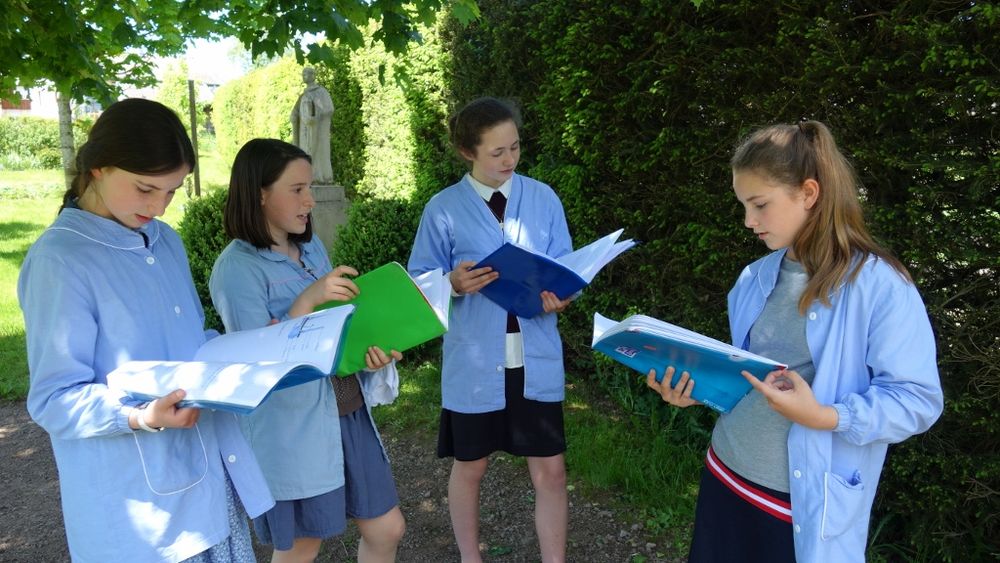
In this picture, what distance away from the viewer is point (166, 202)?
1871 millimetres

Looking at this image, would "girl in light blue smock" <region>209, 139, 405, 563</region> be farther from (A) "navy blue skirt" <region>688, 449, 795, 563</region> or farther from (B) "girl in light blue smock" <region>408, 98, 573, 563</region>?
(A) "navy blue skirt" <region>688, 449, 795, 563</region>

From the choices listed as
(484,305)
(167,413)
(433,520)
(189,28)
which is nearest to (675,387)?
(484,305)

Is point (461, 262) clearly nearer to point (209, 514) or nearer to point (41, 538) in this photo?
point (209, 514)

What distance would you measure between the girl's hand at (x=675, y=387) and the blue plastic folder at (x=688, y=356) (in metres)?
0.01

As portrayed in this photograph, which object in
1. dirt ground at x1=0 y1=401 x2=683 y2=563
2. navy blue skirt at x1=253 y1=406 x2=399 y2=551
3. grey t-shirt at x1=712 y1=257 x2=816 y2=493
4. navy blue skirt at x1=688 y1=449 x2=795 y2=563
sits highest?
grey t-shirt at x1=712 y1=257 x2=816 y2=493

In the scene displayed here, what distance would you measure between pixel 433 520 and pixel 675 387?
238cm

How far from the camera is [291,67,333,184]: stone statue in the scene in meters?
10.6

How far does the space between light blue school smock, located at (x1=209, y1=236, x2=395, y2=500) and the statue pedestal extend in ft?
23.7

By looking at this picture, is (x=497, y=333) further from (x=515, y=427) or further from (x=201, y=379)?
(x=201, y=379)

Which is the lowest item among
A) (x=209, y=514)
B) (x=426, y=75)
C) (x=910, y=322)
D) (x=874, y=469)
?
(x=209, y=514)

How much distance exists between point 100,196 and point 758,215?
162cm

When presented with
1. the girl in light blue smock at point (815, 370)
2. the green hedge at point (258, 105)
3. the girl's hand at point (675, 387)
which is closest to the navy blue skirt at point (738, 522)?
the girl in light blue smock at point (815, 370)

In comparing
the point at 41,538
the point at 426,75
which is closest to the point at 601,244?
the point at 41,538

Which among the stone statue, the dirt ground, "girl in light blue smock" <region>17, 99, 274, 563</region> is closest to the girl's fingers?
"girl in light blue smock" <region>17, 99, 274, 563</region>
